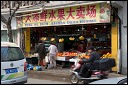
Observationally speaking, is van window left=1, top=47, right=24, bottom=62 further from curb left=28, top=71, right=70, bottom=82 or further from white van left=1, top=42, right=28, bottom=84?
curb left=28, top=71, right=70, bottom=82

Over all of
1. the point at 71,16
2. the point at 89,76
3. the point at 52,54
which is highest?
the point at 71,16

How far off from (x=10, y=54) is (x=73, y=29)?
25.4ft

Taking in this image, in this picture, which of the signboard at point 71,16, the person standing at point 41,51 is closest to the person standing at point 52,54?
the person standing at point 41,51

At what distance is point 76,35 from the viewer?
15.5 metres

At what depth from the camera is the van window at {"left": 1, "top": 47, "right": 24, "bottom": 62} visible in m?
8.21

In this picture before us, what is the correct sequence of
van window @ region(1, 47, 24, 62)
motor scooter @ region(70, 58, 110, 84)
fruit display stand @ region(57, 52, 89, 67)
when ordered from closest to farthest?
van window @ region(1, 47, 24, 62)
motor scooter @ region(70, 58, 110, 84)
fruit display stand @ region(57, 52, 89, 67)

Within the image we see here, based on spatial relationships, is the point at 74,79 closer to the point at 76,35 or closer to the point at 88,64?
the point at 88,64

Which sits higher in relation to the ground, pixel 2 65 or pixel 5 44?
→ pixel 5 44

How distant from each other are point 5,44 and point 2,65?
87cm

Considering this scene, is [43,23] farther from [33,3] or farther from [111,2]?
[111,2]

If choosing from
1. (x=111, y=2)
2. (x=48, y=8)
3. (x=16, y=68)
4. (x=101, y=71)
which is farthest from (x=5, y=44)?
(x=48, y=8)

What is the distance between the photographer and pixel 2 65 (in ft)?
26.0

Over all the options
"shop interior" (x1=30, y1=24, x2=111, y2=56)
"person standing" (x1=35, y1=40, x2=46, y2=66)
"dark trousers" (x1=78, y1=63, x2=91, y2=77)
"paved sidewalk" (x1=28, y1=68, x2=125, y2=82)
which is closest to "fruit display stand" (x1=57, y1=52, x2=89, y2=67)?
"person standing" (x1=35, y1=40, x2=46, y2=66)

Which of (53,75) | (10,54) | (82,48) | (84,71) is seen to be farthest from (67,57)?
(10,54)
